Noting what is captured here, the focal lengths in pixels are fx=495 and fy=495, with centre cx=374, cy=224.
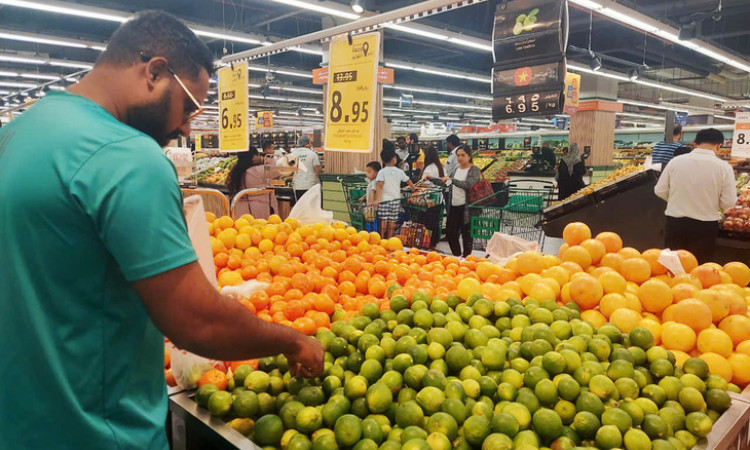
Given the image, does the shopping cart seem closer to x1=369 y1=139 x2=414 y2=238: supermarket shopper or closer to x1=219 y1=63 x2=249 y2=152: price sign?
x1=369 y1=139 x2=414 y2=238: supermarket shopper

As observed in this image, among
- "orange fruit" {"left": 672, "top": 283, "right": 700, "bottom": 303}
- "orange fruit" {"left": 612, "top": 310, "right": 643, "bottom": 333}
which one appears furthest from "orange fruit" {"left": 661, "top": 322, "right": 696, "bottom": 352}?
"orange fruit" {"left": 672, "top": 283, "right": 700, "bottom": 303}

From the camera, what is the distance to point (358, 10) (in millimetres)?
7926

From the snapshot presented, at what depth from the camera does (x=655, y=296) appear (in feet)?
7.64

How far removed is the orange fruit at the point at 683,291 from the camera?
2303mm

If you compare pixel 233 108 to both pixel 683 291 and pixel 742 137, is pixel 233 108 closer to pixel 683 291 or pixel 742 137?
pixel 683 291

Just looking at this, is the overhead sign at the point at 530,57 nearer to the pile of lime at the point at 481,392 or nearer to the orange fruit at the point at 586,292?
the orange fruit at the point at 586,292

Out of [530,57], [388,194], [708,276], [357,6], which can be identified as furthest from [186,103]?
[357,6]

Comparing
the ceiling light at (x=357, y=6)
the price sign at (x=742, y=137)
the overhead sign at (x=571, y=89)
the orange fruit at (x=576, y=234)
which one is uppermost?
the ceiling light at (x=357, y=6)

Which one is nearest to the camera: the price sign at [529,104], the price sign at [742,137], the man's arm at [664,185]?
the man's arm at [664,185]

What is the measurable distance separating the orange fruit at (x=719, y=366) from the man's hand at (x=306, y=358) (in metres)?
1.60

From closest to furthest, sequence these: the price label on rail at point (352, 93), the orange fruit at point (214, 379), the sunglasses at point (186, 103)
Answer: the sunglasses at point (186, 103) → the orange fruit at point (214, 379) → the price label on rail at point (352, 93)

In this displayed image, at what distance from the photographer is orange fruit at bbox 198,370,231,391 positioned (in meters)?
1.85

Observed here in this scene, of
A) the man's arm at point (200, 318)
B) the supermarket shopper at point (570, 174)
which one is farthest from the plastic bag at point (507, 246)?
the supermarket shopper at point (570, 174)

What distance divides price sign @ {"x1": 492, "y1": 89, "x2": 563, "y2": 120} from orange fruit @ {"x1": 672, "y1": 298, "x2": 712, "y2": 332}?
3.96 metres
